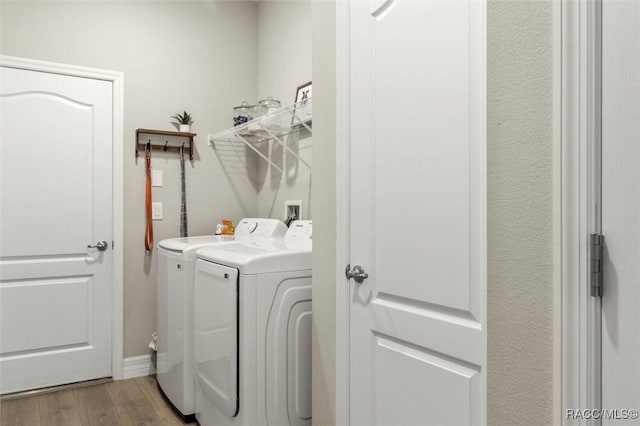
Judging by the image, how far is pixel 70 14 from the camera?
2791 millimetres

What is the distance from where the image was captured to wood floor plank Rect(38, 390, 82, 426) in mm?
2357

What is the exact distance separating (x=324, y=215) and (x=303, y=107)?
1.02 m

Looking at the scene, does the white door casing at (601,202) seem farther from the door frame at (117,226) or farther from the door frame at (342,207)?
the door frame at (117,226)

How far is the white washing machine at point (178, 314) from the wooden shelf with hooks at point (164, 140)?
29.9 inches

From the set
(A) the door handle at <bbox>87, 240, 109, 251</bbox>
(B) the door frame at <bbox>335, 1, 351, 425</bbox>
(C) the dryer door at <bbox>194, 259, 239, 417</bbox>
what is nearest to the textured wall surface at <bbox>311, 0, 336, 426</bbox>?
(B) the door frame at <bbox>335, 1, 351, 425</bbox>

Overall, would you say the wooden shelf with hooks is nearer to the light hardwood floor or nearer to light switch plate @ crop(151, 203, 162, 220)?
light switch plate @ crop(151, 203, 162, 220)

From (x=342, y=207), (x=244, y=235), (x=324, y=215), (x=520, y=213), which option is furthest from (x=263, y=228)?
(x=520, y=213)

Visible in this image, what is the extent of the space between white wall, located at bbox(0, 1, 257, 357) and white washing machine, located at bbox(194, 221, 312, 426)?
1.18 meters

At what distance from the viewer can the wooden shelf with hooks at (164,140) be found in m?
3.02

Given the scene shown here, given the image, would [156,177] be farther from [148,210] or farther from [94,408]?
[94,408]

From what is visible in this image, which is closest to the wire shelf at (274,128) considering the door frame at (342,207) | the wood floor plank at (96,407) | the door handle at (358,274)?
the door frame at (342,207)

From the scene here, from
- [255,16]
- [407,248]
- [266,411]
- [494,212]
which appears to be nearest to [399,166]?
[407,248]

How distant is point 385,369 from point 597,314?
0.76 meters

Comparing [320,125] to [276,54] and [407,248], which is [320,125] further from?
[276,54]
